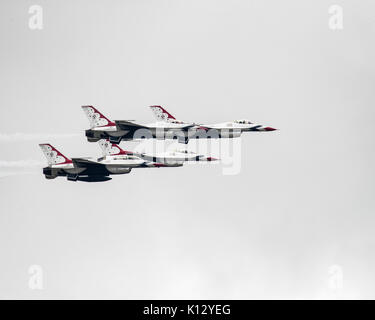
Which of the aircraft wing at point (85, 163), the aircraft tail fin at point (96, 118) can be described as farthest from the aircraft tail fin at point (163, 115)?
the aircraft wing at point (85, 163)

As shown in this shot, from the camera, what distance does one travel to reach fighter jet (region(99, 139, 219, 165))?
158m

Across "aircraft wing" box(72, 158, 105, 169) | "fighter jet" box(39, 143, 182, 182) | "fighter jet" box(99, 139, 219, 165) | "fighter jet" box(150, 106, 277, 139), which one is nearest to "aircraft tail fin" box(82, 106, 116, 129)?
"fighter jet" box(99, 139, 219, 165)

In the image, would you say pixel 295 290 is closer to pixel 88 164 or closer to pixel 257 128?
pixel 257 128

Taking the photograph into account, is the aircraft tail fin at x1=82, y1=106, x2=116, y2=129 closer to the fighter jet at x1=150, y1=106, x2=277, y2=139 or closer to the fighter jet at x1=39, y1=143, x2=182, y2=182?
the fighter jet at x1=39, y1=143, x2=182, y2=182

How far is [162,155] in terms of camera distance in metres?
160

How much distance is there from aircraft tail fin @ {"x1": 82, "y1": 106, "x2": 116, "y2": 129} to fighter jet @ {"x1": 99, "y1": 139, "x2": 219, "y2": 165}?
2102 mm

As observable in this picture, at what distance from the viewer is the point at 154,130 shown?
158000 millimetres

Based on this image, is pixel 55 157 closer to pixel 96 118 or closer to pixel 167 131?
pixel 96 118

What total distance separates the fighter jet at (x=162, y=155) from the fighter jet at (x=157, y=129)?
1278mm

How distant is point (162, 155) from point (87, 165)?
1087cm

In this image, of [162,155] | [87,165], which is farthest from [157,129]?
[87,165]
